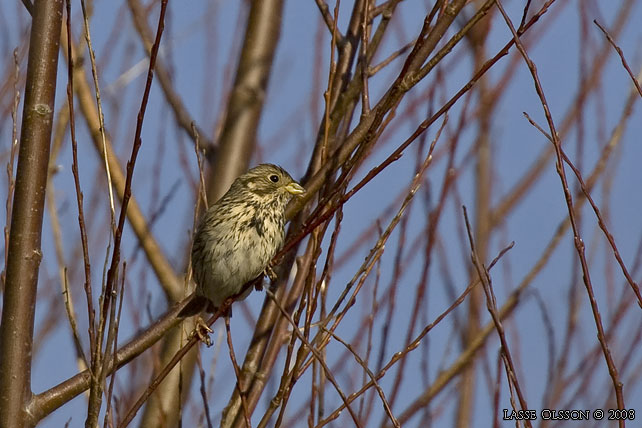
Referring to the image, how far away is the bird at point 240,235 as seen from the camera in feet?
13.7

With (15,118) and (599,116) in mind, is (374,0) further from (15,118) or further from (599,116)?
(15,118)

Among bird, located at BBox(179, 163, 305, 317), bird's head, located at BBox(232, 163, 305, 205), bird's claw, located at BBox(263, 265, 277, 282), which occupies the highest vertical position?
bird's head, located at BBox(232, 163, 305, 205)

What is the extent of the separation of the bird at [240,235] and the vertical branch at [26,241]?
4.40ft

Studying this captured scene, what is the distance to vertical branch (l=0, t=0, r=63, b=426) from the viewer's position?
2621 millimetres

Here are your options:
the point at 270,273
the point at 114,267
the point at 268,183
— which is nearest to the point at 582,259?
the point at 114,267

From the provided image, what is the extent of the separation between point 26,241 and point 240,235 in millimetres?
1758

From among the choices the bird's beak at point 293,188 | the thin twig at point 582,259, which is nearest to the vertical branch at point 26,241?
the thin twig at point 582,259

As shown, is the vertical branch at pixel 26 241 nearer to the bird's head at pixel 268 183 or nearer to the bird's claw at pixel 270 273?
the bird's claw at pixel 270 273

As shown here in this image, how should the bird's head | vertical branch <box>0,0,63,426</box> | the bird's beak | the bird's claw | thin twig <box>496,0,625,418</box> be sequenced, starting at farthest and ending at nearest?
the bird's head, the bird's beak, the bird's claw, vertical branch <box>0,0,63,426</box>, thin twig <box>496,0,625,418</box>

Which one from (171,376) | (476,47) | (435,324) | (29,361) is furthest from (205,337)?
(476,47)

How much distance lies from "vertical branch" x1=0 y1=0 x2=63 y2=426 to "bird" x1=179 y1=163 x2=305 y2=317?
1341 mm

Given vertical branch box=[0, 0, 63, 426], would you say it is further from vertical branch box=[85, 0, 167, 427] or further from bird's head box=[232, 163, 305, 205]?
bird's head box=[232, 163, 305, 205]

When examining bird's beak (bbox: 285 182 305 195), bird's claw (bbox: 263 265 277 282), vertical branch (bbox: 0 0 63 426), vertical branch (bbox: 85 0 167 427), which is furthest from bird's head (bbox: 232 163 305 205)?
vertical branch (bbox: 85 0 167 427)

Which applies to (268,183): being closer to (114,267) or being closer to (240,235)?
(240,235)
